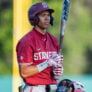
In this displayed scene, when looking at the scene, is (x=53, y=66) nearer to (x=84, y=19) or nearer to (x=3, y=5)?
(x=84, y=19)

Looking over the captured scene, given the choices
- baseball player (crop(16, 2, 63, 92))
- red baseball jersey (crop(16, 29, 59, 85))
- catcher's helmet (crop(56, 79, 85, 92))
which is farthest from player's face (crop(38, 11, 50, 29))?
catcher's helmet (crop(56, 79, 85, 92))

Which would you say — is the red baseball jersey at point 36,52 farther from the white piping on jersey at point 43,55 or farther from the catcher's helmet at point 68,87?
the catcher's helmet at point 68,87

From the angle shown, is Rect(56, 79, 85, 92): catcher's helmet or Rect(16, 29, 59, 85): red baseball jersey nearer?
Rect(16, 29, 59, 85): red baseball jersey

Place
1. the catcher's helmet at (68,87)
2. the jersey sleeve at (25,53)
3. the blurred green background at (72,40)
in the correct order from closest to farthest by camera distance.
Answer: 1. the jersey sleeve at (25,53)
2. the catcher's helmet at (68,87)
3. the blurred green background at (72,40)

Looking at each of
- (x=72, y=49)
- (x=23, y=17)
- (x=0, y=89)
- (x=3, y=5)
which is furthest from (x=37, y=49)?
(x=3, y=5)

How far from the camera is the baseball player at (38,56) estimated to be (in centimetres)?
660

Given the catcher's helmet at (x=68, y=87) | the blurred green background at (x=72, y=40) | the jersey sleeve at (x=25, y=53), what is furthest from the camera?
the blurred green background at (x=72, y=40)

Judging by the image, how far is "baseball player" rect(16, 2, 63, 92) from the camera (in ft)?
21.6

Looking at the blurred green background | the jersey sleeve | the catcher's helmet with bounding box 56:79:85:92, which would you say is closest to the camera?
the jersey sleeve

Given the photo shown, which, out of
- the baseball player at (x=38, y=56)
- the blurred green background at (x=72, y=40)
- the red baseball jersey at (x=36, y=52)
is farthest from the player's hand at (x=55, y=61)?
the blurred green background at (x=72, y=40)

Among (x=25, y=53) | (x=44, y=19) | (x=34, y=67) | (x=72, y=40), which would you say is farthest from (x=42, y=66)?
(x=72, y=40)

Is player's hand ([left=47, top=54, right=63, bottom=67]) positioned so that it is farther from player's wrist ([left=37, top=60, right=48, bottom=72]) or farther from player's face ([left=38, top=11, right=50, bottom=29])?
player's face ([left=38, top=11, right=50, bottom=29])

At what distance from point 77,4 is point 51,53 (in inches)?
621

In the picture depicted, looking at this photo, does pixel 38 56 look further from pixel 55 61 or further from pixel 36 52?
pixel 55 61
